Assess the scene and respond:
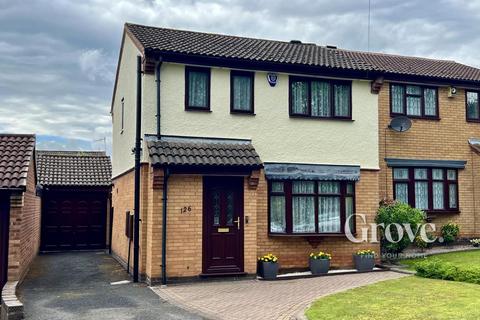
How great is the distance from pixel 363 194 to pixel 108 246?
37.7 feet

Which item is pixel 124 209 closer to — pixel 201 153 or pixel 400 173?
pixel 201 153

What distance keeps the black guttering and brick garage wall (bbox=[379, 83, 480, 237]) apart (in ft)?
0.49

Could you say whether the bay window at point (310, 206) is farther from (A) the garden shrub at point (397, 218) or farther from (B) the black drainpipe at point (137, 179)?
(B) the black drainpipe at point (137, 179)

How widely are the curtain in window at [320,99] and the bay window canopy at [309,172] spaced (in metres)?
1.62

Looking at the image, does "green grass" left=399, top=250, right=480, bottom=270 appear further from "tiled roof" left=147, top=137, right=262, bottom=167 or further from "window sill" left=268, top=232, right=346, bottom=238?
"tiled roof" left=147, top=137, right=262, bottom=167

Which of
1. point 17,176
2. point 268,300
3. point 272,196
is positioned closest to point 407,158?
point 272,196

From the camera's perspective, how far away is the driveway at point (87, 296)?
29.4 ft

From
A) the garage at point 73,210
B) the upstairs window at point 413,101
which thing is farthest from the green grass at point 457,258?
the garage at point 73,210

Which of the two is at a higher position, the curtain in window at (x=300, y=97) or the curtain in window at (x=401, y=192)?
the curtain in window at (x=300, y=97)

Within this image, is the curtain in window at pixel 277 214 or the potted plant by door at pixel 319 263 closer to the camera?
the potted plant by door at pixel 319 263

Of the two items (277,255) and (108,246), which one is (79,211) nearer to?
(108,246)

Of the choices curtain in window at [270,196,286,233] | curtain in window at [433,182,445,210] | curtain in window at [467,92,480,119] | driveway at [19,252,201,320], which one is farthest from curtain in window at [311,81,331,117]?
curtain in window at [467,92,480,119]

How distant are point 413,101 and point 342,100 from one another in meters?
4.30

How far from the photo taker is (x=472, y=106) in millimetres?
18703
